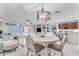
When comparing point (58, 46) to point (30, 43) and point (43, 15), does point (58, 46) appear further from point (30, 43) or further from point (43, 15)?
point (43, 15)

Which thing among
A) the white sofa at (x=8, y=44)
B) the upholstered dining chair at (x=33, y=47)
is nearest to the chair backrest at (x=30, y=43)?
the upholstered dining chair at (x=33, y=47)

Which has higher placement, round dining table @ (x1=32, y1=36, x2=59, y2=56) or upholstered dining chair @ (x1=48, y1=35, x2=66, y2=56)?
round dining table @ (x1=32, y1=36, x2=59, y2=56)

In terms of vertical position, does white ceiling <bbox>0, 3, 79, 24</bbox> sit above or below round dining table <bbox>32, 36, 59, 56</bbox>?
above

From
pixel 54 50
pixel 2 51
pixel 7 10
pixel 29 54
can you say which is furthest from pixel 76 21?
pixel 2 51

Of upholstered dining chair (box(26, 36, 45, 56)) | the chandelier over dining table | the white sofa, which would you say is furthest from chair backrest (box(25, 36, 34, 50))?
the chandelier over dining table

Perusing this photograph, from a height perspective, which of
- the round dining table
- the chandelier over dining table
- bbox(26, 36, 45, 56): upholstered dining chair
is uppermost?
the chandelier over dining table

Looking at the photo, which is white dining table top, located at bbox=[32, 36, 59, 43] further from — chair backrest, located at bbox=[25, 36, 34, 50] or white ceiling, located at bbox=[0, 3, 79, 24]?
white ceiling, located at bbox=[0, 3, 79, 24]

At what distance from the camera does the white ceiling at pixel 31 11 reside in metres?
1.96

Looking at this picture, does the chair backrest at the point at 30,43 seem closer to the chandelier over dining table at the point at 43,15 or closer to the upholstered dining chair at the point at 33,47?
the upholstered dining chair at the point at 33,47

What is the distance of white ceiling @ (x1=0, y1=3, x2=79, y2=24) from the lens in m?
1.96

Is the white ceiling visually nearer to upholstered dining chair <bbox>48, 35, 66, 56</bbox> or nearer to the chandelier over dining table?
the chandelier over dining table

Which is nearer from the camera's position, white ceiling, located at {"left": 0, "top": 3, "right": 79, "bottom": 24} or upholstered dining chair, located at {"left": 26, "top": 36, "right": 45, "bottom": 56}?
white ceiling, located at {"left": 0, "top": 3, "right": 79, "bottom": 24}

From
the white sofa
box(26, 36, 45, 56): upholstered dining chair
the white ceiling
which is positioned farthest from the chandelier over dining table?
the white sofa

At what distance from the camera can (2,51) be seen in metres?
2.01
